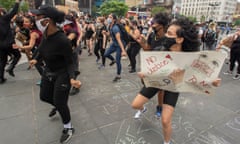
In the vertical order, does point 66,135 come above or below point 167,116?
below

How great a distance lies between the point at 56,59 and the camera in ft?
6.88

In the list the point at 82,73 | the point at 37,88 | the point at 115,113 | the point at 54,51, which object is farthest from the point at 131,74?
the point at 54,51

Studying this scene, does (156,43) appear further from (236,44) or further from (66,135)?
(236,44)

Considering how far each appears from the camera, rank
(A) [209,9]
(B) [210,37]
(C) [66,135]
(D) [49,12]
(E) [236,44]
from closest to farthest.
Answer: (D) [49,12] < (C) [66,135] < (E) [236,44] < (B) [210,37] < (A) [209,9]

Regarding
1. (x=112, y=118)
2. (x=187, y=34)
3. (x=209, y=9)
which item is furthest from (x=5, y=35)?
(x=209, y=9)

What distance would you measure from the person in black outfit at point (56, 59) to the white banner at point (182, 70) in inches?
37.0

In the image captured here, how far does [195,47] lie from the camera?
6.63 feet

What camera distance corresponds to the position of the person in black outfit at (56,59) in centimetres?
195

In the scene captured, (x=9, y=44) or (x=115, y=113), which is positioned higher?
(x=9, y=44)

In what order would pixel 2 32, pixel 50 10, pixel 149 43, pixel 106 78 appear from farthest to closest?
pixel 106 78 → pixel 2 32 → pixel 149 43 → pixel 50 10

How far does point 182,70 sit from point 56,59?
155 cm

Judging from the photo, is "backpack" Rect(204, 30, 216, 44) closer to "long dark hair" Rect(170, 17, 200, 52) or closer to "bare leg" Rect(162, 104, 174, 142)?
"long dark hair" Rect(170, 17, 200, 52)

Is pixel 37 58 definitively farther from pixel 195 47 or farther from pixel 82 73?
pixel 82 73

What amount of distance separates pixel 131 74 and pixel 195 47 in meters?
3.37
